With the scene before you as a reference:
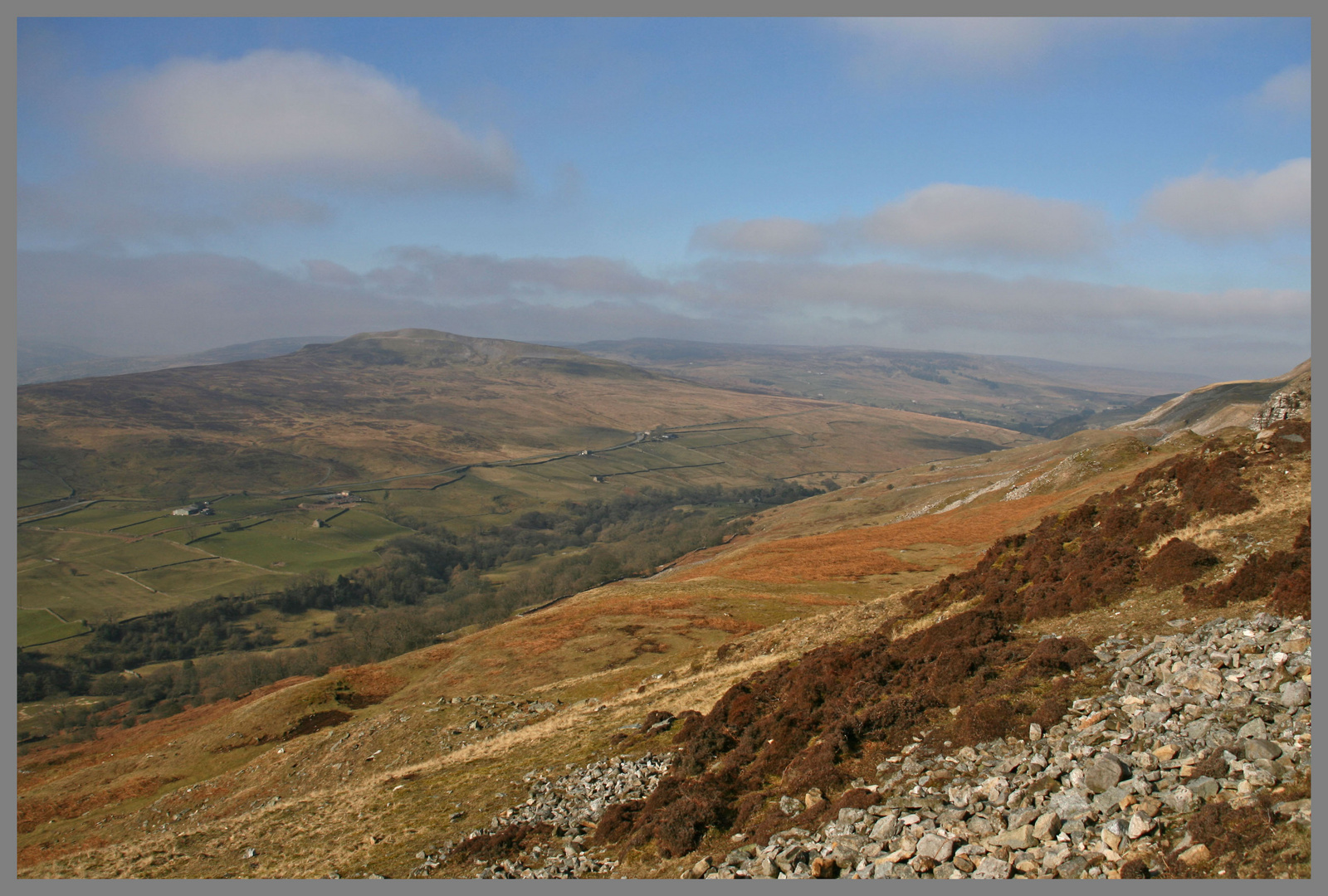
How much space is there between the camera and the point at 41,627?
137 meters

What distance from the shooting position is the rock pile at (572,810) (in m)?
18.8

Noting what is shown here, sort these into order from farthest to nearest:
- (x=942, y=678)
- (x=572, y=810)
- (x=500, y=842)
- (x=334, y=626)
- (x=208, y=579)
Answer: (x=208, y=579) < (x=334, y=626) < (x=572, y=810) < (x=942, y=678) < (x=500, y=842)

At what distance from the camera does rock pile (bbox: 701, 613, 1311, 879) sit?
40.7 ft

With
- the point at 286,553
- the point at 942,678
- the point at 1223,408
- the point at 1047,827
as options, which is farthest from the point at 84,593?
the point at 1223,408

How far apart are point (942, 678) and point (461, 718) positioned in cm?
2739

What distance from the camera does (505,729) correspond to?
35.3m

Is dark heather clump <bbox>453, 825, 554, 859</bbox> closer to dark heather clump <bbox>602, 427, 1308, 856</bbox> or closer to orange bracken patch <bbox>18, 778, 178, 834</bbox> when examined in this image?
dark heather clump <bbox>602, 427, 1308, 856</bbox>

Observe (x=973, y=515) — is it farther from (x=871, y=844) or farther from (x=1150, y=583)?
(x=871, y=844)

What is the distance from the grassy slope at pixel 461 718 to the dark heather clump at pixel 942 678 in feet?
5.41

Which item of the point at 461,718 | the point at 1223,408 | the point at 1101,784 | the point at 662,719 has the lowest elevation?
the point at 461,718

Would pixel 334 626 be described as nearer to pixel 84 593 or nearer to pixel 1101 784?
pixel 84 593

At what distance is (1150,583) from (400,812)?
28330mm

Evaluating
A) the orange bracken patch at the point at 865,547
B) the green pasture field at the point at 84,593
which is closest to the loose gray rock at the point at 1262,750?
the orange bracken patch at the point at 865,547

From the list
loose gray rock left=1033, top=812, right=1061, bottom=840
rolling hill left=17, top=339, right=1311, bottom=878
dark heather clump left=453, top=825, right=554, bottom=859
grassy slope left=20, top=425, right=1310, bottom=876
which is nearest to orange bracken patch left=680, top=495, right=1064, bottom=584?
grassy slope left=20, top=425, right=1310, bottom=876
